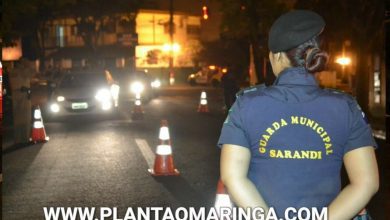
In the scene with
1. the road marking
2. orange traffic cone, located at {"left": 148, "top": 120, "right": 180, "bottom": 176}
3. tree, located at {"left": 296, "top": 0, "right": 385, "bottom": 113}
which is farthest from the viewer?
tree, located at {"left": 296, "top": 0, "right": 385, "bottom": 113}

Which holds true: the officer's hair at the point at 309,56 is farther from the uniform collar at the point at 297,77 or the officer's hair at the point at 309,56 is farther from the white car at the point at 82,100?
the white car at the point at 82,100

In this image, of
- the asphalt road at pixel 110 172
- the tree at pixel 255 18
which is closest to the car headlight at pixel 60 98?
the asphalt road at pixel 110 172

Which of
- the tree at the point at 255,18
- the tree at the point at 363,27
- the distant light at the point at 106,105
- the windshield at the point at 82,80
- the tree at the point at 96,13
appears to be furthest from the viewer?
the tree at the point at 96,13

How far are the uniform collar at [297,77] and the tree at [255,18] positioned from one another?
32902 millimetres

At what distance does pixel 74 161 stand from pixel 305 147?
10.5 metres

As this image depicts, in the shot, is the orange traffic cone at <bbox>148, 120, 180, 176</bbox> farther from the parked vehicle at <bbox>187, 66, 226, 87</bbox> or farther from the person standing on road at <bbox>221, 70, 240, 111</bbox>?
the parked vehicle at <bbox>187, 66, 226, 87</bbox>

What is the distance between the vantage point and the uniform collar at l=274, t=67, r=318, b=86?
2.82 metres

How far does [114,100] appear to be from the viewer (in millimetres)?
22766

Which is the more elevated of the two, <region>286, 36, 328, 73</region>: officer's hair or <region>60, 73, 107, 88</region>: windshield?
<region>286, 36, 328, 73</region>: officer's hair

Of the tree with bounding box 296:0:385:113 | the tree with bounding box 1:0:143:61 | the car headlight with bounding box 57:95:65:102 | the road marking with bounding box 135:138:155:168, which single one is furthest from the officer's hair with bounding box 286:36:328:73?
the tree with bounding box 1:0:143:61

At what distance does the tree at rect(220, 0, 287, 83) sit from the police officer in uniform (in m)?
32.9

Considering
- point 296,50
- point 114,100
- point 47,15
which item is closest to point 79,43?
point 47,15

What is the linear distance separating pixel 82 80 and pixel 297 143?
21444mm

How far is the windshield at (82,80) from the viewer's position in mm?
23327
